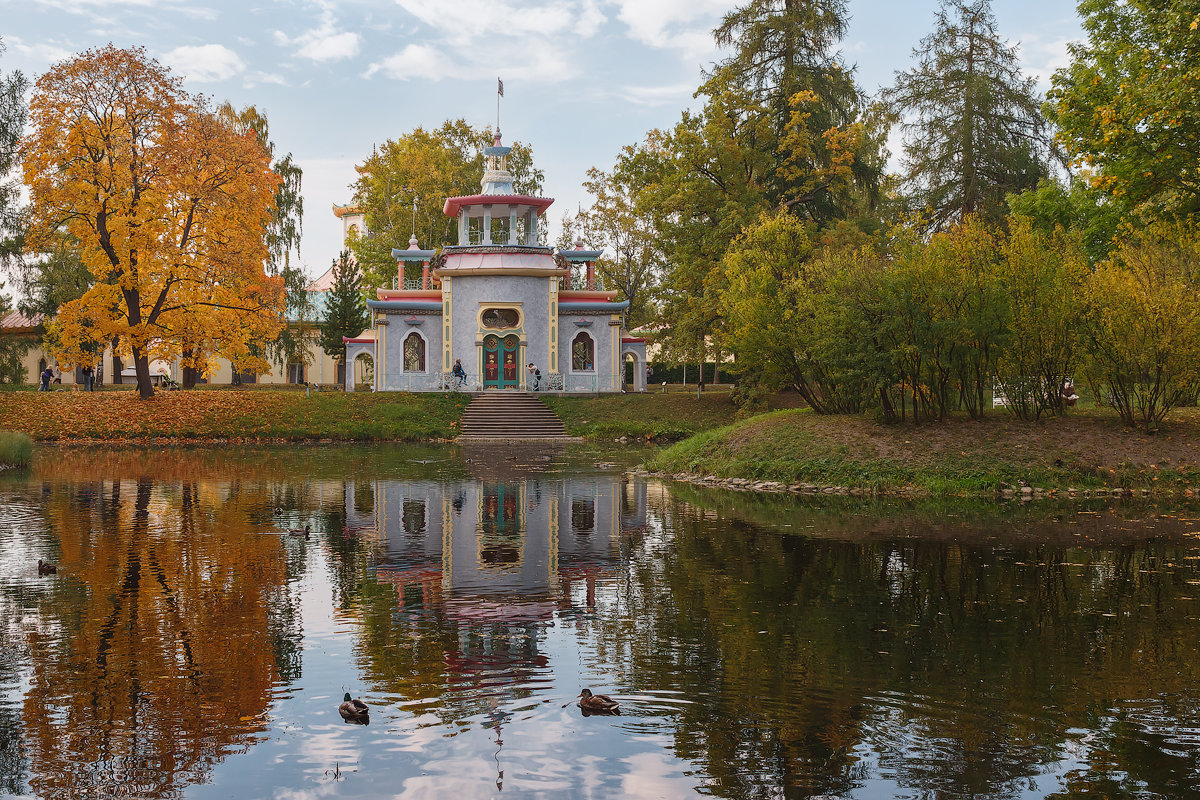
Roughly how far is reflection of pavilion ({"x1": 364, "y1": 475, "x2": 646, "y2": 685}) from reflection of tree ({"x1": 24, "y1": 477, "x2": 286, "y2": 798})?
5.55 ft

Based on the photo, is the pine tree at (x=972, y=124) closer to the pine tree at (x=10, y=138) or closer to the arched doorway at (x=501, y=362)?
the arched doorway at (x=501, y=362)

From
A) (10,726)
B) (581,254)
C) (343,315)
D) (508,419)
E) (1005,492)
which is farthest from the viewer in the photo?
(343,315)

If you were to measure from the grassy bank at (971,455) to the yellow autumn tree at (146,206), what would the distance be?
23693 mm

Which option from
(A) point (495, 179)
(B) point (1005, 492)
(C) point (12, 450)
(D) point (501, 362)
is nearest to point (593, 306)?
(D) point (501, 362)

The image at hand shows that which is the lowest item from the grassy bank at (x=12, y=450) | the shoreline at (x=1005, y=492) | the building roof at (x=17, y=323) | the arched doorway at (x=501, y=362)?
the shoreline at (x=1005, y=492)

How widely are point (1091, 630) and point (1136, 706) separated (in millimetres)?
2292

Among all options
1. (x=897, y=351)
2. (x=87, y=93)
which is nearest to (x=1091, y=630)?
(x=897, y=351)

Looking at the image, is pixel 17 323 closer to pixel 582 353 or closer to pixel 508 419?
pixel 582 353

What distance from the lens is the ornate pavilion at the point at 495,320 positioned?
44.9m

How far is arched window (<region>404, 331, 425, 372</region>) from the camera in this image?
4631 centimetres

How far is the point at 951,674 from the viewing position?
26.9 feet

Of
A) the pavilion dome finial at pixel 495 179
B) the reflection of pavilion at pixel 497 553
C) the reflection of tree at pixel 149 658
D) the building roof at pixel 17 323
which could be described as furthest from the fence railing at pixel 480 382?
the building roof at pixel 17 323

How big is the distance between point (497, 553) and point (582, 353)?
35.1 m

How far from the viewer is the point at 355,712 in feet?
23.4
